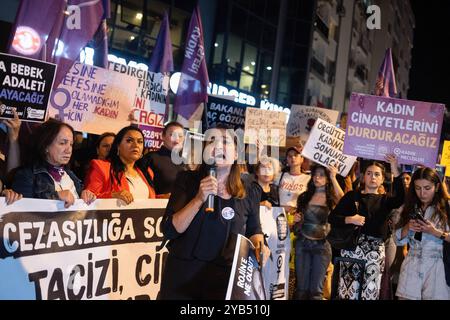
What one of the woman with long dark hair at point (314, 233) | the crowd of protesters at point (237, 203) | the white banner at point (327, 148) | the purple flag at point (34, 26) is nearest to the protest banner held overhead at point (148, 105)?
the crowd of protesters at point (237, 203)

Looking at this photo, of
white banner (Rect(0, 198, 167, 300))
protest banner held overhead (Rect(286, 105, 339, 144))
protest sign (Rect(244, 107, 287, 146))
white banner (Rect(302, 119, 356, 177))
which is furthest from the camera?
Result: protest banner held overhead (Rect(286, 105, 339, 144))

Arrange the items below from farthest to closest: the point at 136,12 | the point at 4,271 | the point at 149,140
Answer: the point at 136,12 < the point at 149,140 < the point at 4,271

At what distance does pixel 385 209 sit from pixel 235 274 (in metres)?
2.90

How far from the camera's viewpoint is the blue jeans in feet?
18.4

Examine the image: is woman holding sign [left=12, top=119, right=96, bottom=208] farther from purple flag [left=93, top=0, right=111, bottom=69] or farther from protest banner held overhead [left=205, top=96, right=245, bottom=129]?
protest banner held overhead [left=205, top=96, right=245, bottom=129]

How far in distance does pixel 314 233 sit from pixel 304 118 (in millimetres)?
4888

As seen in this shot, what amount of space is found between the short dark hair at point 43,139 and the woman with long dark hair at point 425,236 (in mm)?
3356

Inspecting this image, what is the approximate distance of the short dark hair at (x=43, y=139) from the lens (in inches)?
150

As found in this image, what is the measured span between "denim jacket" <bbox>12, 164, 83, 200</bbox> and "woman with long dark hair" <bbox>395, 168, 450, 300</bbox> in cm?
330

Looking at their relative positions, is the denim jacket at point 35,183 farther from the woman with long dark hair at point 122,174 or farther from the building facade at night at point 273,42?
the building facade at night at point 273,42

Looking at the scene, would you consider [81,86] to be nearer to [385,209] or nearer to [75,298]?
[75,298]

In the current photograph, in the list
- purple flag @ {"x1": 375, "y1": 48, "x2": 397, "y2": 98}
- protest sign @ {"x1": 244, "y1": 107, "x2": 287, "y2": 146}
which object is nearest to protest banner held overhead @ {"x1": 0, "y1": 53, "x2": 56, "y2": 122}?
protest sign @ {"x1": 244, "y1": 107, "x2": 287, "y2": 146}

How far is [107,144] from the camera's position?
613 centimetres
